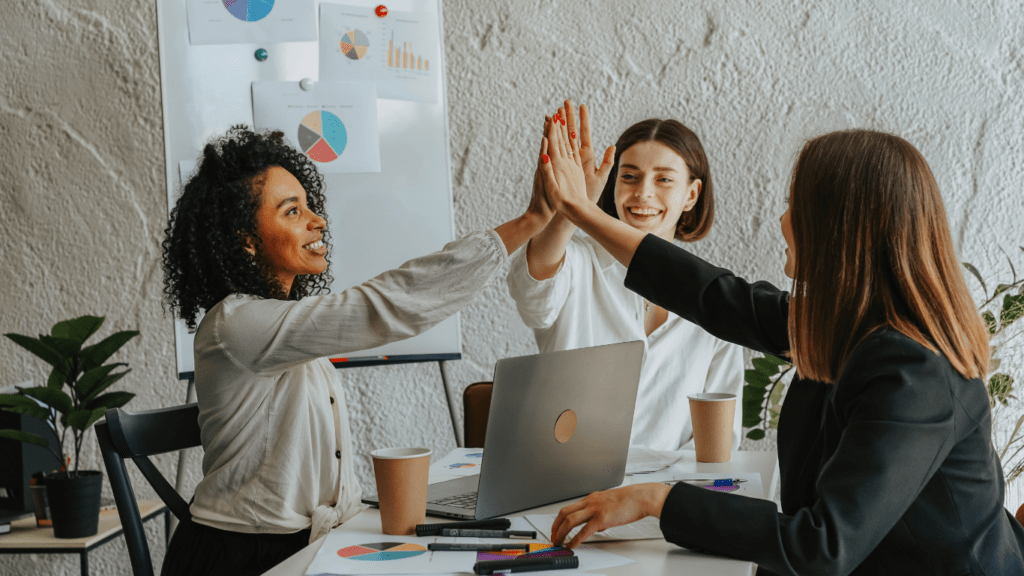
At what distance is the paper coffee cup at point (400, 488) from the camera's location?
0.90 meters

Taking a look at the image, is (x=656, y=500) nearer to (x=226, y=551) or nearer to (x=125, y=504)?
(x=226, y=551)

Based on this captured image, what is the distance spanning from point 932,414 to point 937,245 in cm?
20

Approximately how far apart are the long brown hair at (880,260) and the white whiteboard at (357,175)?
1408 millimetres

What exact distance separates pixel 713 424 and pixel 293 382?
2.27ft

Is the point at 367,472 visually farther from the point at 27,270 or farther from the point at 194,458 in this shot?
the point at 27,270

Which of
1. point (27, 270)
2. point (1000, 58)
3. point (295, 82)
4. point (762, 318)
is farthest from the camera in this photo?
point (27, 270)

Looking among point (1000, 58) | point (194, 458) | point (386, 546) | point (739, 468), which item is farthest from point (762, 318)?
point (194, 458)

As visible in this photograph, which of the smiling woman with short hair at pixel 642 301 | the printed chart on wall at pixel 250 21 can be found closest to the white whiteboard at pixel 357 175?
the printed chart on wall at pixel 250 21

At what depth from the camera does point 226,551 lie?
117 cm

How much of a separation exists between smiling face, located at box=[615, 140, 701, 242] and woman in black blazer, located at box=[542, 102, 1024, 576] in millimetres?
891

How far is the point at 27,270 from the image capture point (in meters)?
2.50

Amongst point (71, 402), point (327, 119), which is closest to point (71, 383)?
point (71, 402)

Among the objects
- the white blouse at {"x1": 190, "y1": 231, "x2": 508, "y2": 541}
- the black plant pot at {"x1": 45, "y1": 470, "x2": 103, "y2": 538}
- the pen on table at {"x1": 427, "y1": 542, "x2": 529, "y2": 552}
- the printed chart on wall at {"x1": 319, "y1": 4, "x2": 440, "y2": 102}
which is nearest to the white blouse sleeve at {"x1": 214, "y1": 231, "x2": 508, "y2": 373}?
the white blouse at {"x1": 190, "y1": 231, "x2": 508, "y2": 541}

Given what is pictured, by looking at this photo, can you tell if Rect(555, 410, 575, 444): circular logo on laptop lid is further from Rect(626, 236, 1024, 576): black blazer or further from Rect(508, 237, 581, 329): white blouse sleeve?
Rect(508, 237, 581, 329): white blouse sleeve
